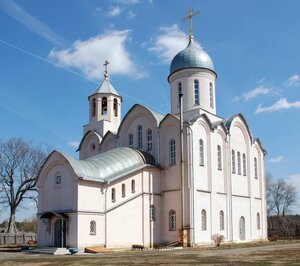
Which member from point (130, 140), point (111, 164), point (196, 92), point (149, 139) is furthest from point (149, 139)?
point (196, 92)

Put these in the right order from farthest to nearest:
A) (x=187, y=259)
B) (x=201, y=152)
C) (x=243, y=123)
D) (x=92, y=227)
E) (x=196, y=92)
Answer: (x=243, y=123)
(x=196, y=92)
(x=201, y=152)
(x=92, y=227)
(x=187, y=259)

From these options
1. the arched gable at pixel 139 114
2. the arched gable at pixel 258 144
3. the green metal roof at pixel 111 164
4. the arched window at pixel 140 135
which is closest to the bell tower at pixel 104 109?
the arched gable at pixel 139 114

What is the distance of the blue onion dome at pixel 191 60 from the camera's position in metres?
35.4

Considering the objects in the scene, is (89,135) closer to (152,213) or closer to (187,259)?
(152,213)

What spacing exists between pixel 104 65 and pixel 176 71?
23.3 ft

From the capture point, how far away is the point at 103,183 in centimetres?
2748

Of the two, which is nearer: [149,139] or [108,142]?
[149,139]

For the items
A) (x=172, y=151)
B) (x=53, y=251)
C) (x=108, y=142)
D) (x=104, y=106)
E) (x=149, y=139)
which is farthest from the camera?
(x=104, y=106)

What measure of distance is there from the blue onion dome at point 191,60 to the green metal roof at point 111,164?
27.5ft

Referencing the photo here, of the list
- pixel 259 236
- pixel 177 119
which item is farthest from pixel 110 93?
pixel 259 236

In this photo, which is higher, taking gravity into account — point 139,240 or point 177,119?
point 177,119

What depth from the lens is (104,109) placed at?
124 ft

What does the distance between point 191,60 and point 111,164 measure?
11758 mm

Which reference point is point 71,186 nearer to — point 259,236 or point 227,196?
point 227,196
